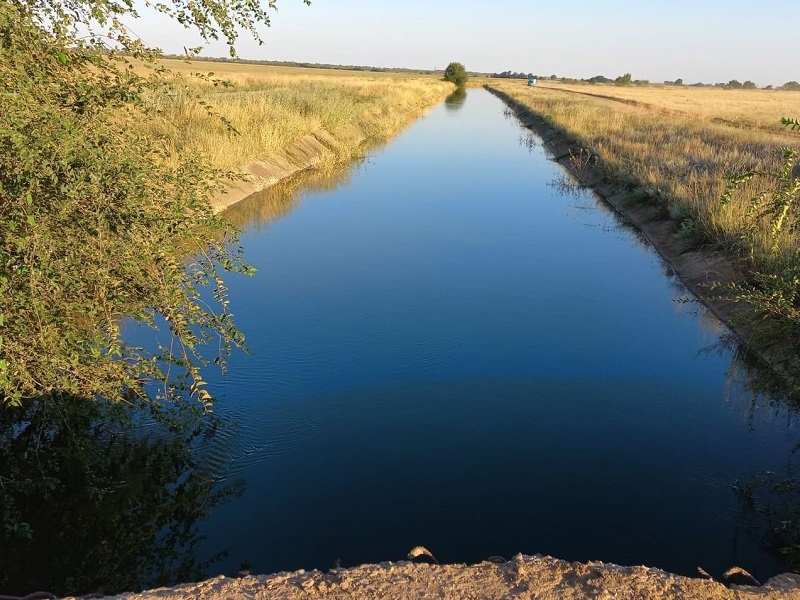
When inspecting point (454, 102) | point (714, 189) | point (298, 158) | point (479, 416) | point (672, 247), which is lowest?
point (479, 416)

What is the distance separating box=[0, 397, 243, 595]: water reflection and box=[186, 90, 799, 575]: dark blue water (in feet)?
0.75

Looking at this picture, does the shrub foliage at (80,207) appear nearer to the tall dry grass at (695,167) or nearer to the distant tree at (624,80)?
the tall dry grass at (695,167)

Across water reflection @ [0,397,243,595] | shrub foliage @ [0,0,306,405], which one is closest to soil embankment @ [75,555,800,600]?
water reflection @ [0,397,243,595]

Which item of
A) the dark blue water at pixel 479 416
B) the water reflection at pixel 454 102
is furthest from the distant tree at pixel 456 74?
the dark blue water at pixel 479 416

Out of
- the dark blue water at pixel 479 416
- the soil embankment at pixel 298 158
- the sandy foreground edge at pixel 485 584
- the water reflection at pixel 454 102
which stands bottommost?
the dark blue water at pixel 479 416

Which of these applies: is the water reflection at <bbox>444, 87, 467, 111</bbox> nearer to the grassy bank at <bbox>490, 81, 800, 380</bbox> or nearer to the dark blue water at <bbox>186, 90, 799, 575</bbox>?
the grassy bank at <bbox>490, 81, 800, 380</bbox>

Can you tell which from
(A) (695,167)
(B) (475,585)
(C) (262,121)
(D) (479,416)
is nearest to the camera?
(B) (475,585)

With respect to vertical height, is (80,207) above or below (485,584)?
above

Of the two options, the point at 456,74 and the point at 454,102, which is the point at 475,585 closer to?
the point at 454,102

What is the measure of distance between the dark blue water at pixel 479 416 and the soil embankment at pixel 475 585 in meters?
0.86

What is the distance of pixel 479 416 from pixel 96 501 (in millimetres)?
3148

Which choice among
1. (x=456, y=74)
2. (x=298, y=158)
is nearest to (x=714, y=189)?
(x=298, y=158)

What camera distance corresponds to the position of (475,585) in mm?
3154

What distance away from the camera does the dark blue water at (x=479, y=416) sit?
4.34 m
